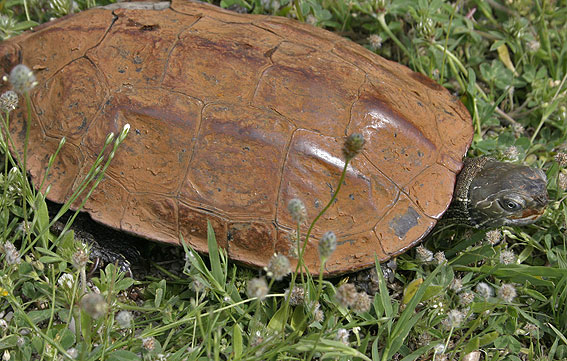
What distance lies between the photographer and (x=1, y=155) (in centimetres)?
312

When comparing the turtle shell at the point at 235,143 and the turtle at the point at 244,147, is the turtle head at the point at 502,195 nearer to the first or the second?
the turtle at the point at 244,147

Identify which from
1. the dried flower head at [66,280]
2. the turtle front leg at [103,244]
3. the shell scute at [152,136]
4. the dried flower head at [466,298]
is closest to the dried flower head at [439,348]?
the dried flower head at [466,298]

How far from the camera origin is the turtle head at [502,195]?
2777 millimetres

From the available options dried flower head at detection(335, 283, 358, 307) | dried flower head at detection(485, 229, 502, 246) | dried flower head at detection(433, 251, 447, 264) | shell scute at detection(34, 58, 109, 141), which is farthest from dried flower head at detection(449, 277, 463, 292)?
shell scute at detection(34, 58, 109, 141)

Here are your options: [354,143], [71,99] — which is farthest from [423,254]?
[71,99]

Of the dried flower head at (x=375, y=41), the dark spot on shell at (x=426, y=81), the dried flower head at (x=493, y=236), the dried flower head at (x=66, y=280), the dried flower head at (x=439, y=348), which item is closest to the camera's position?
the dried flower head at (x=66, y=280)

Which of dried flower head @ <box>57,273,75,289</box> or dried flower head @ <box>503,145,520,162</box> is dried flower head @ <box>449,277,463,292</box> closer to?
dried flower head @ <box>503,145,520,162</box>

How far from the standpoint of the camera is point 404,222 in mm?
2666

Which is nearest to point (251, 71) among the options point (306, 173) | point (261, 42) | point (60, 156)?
point (261, 42)

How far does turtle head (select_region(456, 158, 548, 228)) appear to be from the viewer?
9.11 feet

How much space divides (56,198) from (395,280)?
1.88 m

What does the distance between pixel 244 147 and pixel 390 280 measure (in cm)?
114

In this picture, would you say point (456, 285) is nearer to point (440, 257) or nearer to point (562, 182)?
point (440, 257)

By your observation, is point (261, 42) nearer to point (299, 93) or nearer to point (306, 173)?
point (299, 93)
